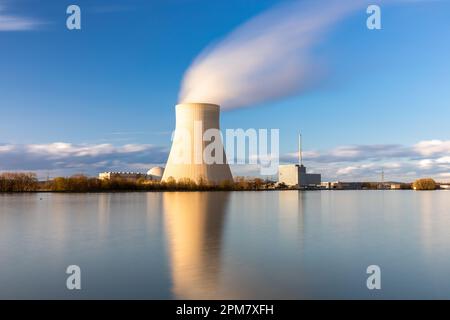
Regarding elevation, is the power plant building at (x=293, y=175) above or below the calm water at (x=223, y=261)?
above

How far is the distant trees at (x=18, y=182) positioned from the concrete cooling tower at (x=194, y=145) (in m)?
17.5

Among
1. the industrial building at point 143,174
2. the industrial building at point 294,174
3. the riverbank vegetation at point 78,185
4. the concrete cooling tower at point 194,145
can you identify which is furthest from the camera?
the industrial building at point 294,174

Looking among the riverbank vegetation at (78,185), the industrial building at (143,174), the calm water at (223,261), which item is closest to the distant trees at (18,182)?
the riverbank vegetation at (78,185)

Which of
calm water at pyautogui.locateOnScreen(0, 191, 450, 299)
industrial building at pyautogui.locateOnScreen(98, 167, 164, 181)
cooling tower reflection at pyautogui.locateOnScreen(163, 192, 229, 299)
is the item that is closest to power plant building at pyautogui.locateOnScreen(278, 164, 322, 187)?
industrial building at pyautogui.locateOnScreen(98, 167, 164, 181)

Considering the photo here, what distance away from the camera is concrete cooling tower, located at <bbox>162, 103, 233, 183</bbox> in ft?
109

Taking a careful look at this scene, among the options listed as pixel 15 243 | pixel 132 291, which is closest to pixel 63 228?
pixel 15 243

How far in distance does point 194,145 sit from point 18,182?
72.9 feet

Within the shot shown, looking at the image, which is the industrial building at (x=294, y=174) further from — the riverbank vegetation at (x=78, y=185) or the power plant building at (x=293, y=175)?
the riverbank vegetation at (x=78, y=185)

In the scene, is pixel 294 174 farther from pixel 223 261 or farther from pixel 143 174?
pixel 223 261

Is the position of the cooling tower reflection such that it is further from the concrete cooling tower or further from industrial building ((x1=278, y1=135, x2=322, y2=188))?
industrial building ((x1=278, y1=135, x2=322, y2=188))

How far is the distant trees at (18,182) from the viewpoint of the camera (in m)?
44.7

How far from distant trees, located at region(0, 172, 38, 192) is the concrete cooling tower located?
57.4 ft

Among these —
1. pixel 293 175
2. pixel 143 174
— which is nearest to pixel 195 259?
pixel 143 174
